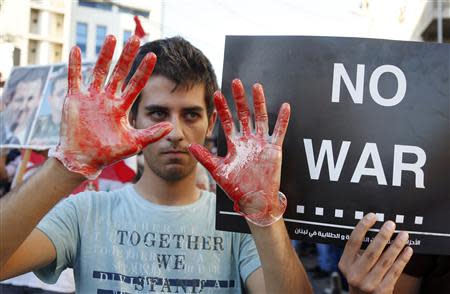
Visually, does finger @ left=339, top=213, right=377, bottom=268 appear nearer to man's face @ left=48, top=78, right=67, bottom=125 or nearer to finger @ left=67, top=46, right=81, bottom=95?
finger @ left=67, top=46, right=81, bottom=95

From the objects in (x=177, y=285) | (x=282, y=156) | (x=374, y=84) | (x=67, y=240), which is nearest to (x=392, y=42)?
(x=374, y=84)

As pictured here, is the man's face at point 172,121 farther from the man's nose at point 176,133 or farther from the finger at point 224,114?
the finger at point 224,114

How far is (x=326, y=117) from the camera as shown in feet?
4.66

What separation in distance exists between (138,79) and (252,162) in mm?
364

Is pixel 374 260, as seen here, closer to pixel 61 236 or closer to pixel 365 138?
pixel 365 138

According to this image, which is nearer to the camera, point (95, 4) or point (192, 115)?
point (192, 115)

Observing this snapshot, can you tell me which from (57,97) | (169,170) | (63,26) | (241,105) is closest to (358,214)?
(241,105)

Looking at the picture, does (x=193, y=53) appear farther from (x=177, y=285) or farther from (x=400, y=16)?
(x=400, y=16)

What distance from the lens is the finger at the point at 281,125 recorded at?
1.30 m

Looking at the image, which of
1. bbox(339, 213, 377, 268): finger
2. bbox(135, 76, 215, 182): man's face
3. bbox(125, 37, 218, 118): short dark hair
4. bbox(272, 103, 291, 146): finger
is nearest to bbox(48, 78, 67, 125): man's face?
bbox(125, 37, 218, 118): short dark hair

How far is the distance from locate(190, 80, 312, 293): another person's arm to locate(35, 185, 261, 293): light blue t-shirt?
22 cm

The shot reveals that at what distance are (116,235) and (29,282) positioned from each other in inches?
71.5

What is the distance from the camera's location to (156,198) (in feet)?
5.44

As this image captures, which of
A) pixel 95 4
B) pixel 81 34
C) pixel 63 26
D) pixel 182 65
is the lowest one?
pixel 182 65
